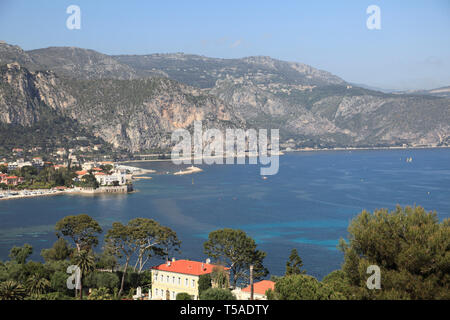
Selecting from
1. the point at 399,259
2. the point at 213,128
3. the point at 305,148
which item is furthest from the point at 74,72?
the point at 399,259

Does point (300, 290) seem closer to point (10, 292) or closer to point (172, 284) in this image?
point (172, 284)

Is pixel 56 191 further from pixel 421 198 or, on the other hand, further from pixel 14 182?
pixel 421 198

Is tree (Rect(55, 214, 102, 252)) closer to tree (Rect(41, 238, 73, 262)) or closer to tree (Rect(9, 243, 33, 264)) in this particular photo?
tree (Rect(41, 238, 73, 262))

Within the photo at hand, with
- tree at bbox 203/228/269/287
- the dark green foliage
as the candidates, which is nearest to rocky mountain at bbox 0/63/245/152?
the dark green foliage

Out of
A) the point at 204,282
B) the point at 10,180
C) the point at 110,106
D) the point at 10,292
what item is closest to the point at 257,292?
the point at 204,282

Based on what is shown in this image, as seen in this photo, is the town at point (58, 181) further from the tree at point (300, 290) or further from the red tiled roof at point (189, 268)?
the tree at point (300, 290)

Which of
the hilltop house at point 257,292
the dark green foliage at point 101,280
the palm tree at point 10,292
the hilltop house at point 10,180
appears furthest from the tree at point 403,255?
the hilltop house at point 10,180
